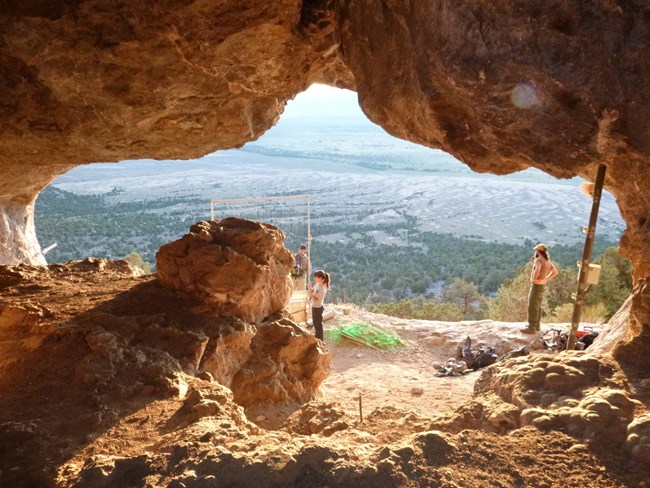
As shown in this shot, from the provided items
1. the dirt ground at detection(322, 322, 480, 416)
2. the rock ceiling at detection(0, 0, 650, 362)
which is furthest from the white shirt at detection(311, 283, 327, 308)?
the rock ceiling at detection(0, 0, 650, 362)

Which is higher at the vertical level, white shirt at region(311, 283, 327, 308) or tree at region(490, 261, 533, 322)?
white shirt at region(311, 283, 327, 308)

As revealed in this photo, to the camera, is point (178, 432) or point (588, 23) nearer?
point (178, 432)

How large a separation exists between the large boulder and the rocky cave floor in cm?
29

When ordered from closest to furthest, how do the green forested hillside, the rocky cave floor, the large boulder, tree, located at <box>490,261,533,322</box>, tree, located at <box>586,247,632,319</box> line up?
the rocky cave floor, the large boulder, tree, located at <box>586,247,632,319</box>, tree, located at <box>490,261,533,322</box>, the green forested hillside

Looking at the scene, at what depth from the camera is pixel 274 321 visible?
5762 mm

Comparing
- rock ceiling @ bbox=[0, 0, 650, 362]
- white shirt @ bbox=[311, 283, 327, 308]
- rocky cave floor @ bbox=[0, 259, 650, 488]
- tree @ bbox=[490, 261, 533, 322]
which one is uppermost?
rock ceiling @ bbox=[0, 0, 650, 362]

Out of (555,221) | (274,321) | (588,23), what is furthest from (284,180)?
(588,23)

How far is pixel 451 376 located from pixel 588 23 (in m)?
6.77

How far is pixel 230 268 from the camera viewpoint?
5.34 meters

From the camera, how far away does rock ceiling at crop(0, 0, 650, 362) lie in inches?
122

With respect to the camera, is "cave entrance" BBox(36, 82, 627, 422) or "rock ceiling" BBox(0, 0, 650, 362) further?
"cave entrance" BBox(36, 82, 627, 422)

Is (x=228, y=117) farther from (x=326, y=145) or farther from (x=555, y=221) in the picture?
(x=326, y=145)

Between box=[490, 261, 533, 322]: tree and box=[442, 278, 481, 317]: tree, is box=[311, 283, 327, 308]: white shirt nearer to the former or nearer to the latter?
box=[490, 261, 533, 322]: tree

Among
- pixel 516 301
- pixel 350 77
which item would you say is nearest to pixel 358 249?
pixel 516 301
